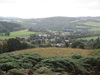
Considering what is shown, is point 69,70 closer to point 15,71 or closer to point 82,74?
point 82,74

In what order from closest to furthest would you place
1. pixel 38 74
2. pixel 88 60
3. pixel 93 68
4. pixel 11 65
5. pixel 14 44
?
pixel 38 74 → pixel 11 65 → pixel 93 68 → pixel 88 60 → pixel 14 44

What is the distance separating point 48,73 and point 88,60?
620 centimetres

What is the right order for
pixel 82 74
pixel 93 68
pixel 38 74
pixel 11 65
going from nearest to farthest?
pixel 38 74 < pixel 11 65 < pixel 82 74 < pixel 93 68

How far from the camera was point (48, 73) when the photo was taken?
1034 cm

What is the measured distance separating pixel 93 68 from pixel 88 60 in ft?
3.73

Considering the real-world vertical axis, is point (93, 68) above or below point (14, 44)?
above

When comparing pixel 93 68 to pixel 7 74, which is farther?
pixel 93 68

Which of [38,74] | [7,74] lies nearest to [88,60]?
[38,74]

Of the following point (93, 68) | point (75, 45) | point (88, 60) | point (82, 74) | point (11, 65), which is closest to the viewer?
point (11, 65)

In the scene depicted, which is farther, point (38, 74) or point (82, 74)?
point (82, 74)

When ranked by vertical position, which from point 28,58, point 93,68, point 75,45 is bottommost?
point 75,45

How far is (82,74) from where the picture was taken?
12.7 m

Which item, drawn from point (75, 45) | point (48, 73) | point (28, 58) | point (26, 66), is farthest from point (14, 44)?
point (48, 73)

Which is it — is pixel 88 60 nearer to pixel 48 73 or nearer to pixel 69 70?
pixel 69 70
